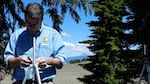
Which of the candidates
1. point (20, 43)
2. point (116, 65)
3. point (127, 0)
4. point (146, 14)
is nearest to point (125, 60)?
point (116, 65)

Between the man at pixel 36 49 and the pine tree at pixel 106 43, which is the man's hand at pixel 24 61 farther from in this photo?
the pine tree at pixel 106 43

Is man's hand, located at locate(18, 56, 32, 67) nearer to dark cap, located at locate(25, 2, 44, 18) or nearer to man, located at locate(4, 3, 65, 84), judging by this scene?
man, located at locate(4, 3, 65, 84)

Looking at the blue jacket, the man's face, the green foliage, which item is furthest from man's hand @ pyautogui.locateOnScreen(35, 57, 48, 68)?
the green foliage

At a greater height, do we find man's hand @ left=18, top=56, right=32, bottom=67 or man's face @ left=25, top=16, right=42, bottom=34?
man's face @ left=25, top=16, right=42, bottom=34

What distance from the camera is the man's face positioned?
4.45 meters

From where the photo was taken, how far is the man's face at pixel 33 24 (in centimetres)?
445

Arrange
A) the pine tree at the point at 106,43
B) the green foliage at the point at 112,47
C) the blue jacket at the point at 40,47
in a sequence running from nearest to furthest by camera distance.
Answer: the blue jacket at the point at 40,47 < the green foliage at the point at 112,47 < the pine tree at the point at 106,43

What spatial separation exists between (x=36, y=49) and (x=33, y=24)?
0.26 meters

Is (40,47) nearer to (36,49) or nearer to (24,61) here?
(36,49)

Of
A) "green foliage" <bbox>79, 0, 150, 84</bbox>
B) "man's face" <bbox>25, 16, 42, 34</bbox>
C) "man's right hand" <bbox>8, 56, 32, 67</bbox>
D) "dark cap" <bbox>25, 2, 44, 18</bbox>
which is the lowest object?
"green foliage" <bbox>79, 0, 150, 84</bbox>

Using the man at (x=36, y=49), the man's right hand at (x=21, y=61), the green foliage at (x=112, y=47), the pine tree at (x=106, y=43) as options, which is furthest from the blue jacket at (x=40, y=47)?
the pine tree at (x=106, y=43)

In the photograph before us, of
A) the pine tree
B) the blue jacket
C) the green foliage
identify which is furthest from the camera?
the pine tree

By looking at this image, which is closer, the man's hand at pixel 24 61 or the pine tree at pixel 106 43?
the man's hand at pixel 24 61

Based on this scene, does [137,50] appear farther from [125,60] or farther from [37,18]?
[37,18]
